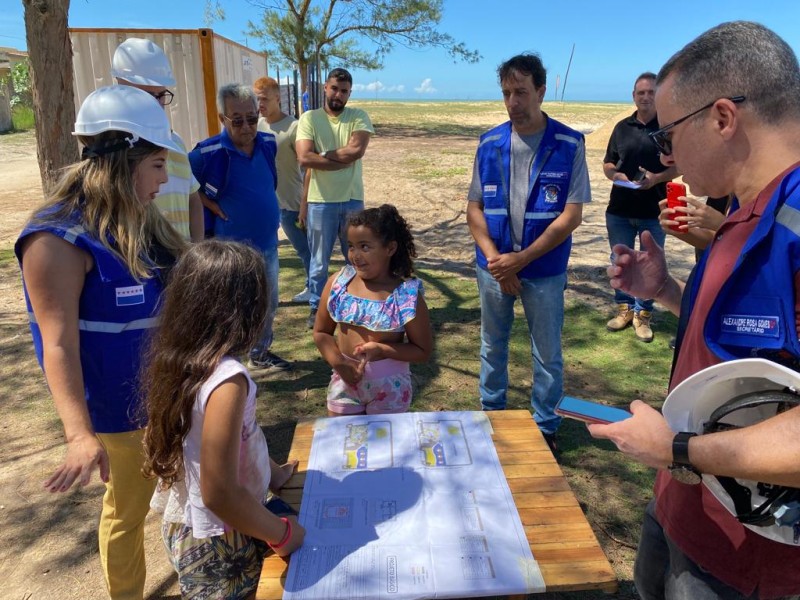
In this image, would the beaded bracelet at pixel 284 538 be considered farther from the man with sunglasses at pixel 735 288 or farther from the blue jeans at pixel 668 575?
the blue jeans at pixel 668 575

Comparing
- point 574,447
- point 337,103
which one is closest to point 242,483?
point 574,447

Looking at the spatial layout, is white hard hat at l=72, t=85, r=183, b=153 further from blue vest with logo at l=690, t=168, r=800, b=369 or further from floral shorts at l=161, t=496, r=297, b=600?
blue vest with logo at l=690, t=168, r=800, b=369

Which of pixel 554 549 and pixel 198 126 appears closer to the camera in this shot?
pixel 554 549

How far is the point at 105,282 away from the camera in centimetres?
182

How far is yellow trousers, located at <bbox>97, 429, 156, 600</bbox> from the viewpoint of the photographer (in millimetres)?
1989

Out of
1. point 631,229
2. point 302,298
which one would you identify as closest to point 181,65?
point 302,298

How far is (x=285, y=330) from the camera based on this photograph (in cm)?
518

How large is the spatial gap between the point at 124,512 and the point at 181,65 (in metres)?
5.57

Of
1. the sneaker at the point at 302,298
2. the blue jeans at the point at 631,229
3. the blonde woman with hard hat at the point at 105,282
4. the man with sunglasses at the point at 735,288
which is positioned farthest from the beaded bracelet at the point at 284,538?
the sneaker at the point at 302,298

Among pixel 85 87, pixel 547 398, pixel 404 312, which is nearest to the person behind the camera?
pixel 404 312

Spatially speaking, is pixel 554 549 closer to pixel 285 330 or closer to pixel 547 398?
pixel 547 398

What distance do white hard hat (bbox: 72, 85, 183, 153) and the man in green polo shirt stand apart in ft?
9.66

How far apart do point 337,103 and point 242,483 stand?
3.98 meters

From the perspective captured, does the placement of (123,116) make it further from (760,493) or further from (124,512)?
(760,493)
